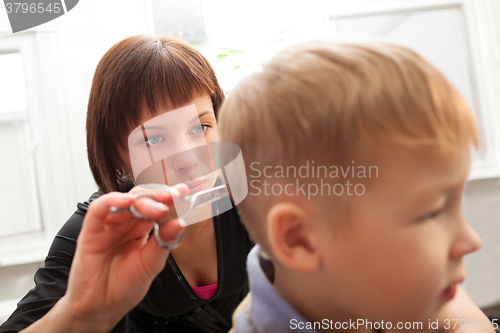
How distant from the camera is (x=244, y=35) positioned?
150cm

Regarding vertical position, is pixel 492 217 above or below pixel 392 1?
below

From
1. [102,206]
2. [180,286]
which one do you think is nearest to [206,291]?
[180,286]

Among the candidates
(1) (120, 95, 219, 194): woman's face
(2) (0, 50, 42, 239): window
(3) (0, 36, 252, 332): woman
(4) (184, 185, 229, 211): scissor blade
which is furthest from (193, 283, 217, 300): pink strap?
(2) (0, 50, 42, 239): window

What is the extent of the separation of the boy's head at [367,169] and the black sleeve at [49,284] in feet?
1.31

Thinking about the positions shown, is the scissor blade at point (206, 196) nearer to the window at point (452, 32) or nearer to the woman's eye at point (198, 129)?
the woman's eye at point (198, 129)

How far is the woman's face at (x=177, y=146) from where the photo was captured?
0.53 metres

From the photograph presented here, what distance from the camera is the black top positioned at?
0.58 m

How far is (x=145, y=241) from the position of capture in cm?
44

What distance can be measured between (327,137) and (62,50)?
1514mm

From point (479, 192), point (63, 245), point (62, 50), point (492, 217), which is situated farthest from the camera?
point (62, 50)

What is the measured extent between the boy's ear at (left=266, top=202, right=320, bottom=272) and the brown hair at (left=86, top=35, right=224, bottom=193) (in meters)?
0.31

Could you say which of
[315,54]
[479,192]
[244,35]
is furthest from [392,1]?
[315,54]

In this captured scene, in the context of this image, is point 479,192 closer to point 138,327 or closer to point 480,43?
point 480,43

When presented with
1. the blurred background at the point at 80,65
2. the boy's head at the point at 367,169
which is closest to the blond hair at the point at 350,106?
the boy's head at the point at 367,169
